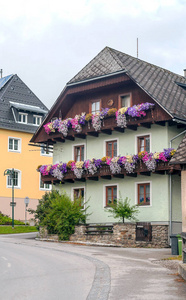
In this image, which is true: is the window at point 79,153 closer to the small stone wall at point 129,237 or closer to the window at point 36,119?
the small stone wall at point 129,237

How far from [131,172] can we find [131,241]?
378 centimetres

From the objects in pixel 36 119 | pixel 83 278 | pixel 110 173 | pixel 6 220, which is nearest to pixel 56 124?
pixel 110 173

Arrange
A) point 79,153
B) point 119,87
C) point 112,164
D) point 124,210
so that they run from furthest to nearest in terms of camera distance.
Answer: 1. point 79,153
2. point 119,87
3. point 112,164
4. point 124,210

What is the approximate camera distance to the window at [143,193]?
3222 cm

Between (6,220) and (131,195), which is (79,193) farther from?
(6,220)

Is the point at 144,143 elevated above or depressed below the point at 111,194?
above

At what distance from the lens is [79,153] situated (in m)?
36.8

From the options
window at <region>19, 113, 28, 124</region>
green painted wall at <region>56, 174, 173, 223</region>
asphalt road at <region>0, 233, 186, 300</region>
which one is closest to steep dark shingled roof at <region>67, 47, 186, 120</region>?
green painted wall at <region>56, 174, 173, 223</region>

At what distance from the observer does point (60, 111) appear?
37.2 metres

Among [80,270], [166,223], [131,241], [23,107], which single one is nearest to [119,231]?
[131,241]

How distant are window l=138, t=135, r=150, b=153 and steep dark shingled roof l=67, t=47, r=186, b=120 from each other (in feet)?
8.07

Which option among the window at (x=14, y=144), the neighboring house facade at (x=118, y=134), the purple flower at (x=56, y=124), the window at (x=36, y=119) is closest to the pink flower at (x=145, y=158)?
the neighboring house facade at (x=118, y=134)

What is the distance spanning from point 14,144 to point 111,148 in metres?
20.4

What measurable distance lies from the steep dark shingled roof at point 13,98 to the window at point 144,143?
21.8 metres
